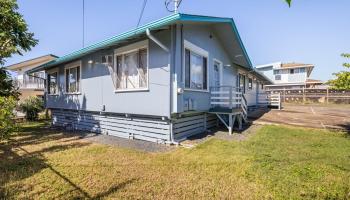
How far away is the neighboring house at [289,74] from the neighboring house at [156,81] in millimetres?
29504

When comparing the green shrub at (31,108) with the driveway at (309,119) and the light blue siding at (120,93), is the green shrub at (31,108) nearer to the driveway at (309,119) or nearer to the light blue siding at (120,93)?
the light blue siding at (120,93)

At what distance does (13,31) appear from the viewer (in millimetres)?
10344

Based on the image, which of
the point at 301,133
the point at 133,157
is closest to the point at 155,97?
the point at 133,157

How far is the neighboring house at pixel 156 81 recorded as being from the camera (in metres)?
7.25

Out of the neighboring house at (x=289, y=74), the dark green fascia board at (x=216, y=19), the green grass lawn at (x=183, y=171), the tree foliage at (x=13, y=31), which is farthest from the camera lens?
the neighboring house at (x=289, y=74)

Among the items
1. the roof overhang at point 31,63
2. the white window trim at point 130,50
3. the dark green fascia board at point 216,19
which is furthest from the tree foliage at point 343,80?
the roof overhang at point 31,63

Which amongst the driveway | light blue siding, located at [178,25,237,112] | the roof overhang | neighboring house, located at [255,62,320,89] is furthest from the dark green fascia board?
neighboring house, located at [255,62,320,89]

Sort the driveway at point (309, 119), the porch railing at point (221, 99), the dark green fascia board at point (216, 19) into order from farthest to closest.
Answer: the driveway at point (309, 119), the porch railing at point (221, 99), the dark green fascia board at point (216, 19)

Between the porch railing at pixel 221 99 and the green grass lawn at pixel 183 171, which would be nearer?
the green grass lawn at pixel 183 171

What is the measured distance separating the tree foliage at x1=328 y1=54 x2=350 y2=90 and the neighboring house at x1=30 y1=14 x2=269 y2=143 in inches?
143

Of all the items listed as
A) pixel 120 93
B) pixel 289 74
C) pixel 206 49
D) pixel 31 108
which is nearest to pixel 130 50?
pixel 120 93

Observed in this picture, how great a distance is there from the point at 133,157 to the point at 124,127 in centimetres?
307

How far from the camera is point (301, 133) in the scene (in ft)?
30.1

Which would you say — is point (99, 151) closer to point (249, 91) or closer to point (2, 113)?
point (2, 113)
